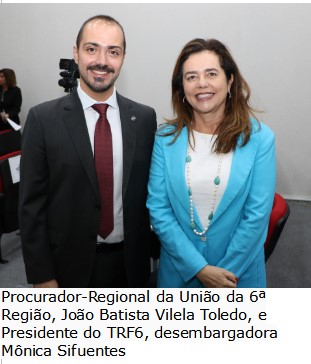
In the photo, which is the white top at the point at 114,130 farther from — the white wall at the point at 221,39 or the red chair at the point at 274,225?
the white wall at the point at 221,39

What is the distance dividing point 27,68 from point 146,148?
173 inches

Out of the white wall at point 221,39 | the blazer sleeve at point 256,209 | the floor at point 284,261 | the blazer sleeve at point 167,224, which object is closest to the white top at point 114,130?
the blazer sleeve at point 167,224

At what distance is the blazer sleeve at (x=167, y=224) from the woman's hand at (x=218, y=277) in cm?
3

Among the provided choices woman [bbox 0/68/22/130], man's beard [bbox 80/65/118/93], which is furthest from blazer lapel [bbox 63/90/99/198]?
woman [bbox 0/68/22/130]

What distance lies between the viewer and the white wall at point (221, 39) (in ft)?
14.1

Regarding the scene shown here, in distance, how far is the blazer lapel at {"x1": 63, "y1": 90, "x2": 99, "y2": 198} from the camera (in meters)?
1.52

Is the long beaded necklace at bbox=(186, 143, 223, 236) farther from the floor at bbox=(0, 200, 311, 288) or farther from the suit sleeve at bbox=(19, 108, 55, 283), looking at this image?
the floor at bbox=(0, 200, 311, 288)

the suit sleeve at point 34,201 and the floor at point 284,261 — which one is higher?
the suit sleeve at point 34,201

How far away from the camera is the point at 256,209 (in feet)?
5.10

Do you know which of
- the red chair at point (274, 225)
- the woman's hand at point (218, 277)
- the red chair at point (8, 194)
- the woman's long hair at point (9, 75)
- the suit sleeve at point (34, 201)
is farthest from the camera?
the woman's long hair at point (9, 75)

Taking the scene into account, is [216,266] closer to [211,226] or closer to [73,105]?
[211,226]

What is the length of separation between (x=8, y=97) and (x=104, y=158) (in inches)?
168

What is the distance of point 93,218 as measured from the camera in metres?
1.59

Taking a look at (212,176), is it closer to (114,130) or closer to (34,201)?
(114,130)
